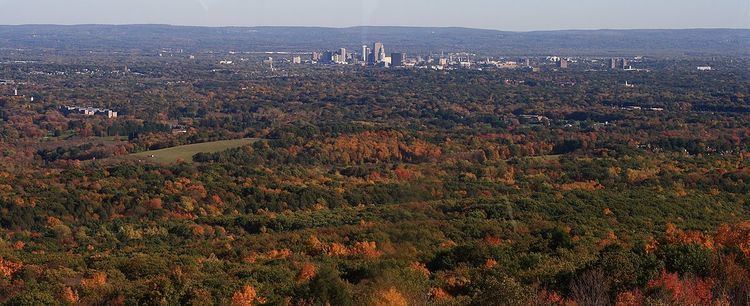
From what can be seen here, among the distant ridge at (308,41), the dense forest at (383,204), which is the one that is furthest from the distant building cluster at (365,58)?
the dense forest at (383,204)

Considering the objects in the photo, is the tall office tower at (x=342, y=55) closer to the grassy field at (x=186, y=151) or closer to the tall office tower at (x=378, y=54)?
the tall office tower at (x=378, y=54)

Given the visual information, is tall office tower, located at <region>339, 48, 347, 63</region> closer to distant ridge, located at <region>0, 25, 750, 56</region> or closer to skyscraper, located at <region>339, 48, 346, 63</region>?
skyscraper, located at <region>339, 48, 346, 63</region>

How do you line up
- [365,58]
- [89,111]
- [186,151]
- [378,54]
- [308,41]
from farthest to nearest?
[308,41] < [365,58] < [378,54] < [89,111] < [186,151]

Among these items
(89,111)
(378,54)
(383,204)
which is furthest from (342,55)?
(383,204)

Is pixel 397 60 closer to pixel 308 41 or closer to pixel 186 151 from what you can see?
pixel 308 41

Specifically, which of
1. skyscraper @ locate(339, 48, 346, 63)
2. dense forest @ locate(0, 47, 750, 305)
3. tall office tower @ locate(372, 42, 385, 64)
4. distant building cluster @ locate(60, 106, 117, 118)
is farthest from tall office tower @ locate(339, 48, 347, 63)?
distant building cluster @ locate(60, 106, 117, 118)

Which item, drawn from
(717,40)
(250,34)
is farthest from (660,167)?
(717,40)

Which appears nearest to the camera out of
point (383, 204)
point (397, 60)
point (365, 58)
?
point (383, 204)

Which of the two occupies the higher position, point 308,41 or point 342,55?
point 308,41
